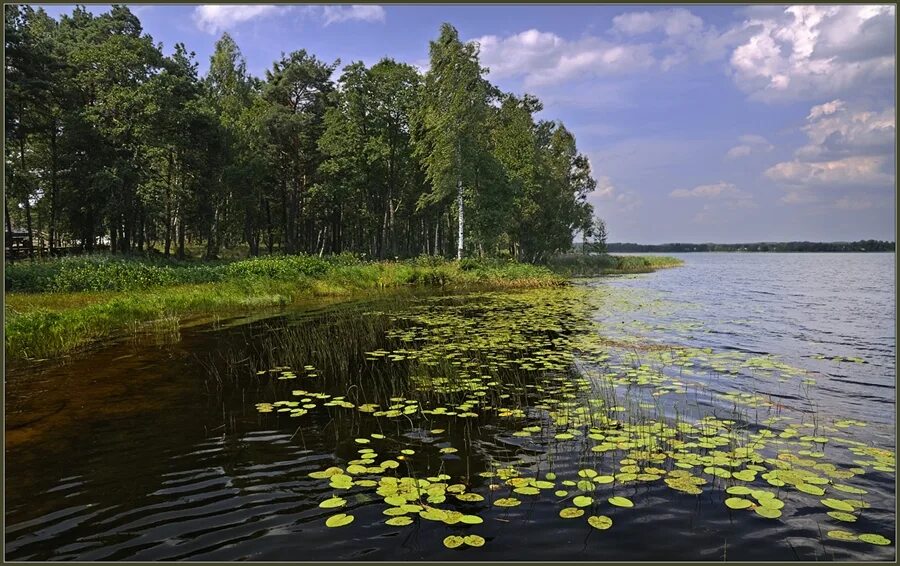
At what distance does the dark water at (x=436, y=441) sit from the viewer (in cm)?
414

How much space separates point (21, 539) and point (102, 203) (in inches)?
1445

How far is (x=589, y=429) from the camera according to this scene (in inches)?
256

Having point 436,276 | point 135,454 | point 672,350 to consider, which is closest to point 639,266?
point 436,276

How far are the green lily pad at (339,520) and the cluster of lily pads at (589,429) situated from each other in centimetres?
2

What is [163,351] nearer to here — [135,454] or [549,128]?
[135,454]

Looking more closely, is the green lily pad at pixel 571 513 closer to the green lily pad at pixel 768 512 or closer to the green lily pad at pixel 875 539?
the green lily pad at pixel 768 512

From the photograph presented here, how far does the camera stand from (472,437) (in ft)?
21.0

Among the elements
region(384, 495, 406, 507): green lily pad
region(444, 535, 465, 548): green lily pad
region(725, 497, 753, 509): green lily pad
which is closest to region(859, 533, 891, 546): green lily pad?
region(725, 497, 753, 509): green lily pad

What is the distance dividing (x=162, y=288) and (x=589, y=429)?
807 inches

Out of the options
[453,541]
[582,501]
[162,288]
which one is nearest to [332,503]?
[453,541]

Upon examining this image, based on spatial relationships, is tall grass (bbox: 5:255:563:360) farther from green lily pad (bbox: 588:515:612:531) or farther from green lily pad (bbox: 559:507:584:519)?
green lily pad (bbox: 588:515:612:531)

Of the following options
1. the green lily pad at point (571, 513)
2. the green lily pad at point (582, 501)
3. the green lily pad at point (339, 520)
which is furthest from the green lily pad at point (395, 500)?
the green lily pad at point (582, 501)

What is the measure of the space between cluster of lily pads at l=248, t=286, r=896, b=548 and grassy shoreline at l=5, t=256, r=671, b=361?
269 inches


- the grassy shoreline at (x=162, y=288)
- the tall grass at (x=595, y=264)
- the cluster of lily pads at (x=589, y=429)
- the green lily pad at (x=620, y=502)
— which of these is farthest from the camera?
the tall grass at (x=595, y=264)
